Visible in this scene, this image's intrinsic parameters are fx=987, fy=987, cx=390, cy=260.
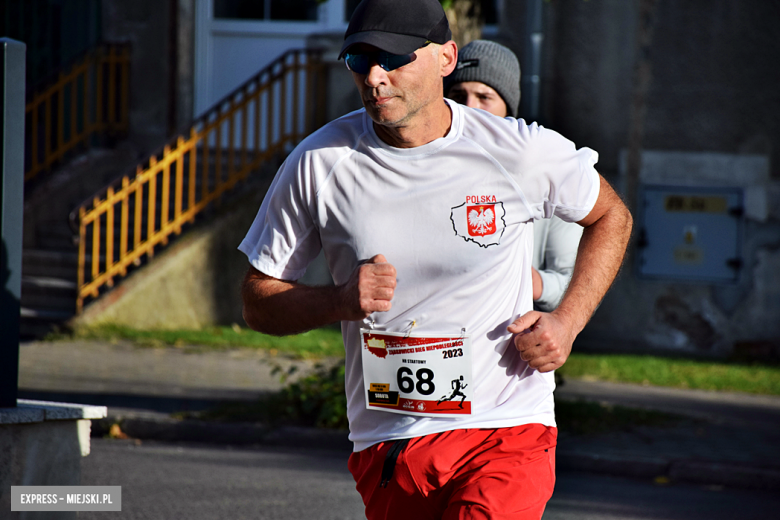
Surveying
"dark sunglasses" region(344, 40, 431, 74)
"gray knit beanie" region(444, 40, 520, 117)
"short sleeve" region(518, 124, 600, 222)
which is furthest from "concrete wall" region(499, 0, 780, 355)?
"dark sunglasses" region(344, 40, 431, 74)

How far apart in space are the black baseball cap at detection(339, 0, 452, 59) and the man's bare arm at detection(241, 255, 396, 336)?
1.78 feet

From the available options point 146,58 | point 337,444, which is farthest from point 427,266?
point 146,58

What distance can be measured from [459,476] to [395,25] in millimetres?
1162

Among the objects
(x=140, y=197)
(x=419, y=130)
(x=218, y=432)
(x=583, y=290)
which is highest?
(x=419, y=130)

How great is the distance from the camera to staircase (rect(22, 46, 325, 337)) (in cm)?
1093

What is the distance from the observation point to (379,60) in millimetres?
2504

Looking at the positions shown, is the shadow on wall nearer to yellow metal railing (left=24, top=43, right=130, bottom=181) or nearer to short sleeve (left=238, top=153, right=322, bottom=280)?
short sleeve (left=238, top=153, right=322, bottom=280)

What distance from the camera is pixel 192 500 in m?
5.29

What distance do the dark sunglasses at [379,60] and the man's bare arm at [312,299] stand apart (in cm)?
49

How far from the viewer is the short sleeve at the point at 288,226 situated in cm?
261

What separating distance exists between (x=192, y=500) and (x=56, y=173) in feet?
28.1

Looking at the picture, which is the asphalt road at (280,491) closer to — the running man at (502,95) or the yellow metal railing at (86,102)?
the running man at (502,95)

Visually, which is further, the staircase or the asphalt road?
the staircase

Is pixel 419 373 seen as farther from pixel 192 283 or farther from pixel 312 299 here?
pixel 192 283
